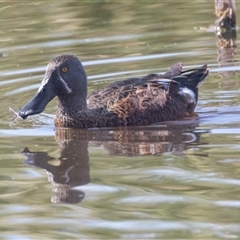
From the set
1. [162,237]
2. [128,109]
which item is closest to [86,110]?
[128,109]

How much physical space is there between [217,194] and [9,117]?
4.15 meters

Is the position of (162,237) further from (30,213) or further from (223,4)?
(223,4)

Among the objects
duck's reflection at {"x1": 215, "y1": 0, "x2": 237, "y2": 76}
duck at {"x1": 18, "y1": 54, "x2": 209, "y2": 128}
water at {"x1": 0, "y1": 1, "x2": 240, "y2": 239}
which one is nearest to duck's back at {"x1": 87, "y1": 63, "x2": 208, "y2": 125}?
duck at {"x1": 18, "y1": 54, "x2": 209, "y2": 128}

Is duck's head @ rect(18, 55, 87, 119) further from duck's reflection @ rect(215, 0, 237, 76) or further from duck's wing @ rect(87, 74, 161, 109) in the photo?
duck's reflection @ rect(215, 0, 237, 76)

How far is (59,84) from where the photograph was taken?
10.1 m

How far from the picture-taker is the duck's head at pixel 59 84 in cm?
981

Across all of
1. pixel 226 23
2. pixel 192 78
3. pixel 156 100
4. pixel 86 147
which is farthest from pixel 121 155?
pixel 226 23

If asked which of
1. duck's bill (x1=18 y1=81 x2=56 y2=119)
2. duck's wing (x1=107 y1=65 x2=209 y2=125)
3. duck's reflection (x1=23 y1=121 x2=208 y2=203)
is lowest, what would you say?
duck's reflection (x1=23 y1=121 x2=208 y2=203)

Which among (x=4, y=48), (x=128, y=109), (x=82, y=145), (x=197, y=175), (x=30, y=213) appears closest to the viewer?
(x=30, y=213)

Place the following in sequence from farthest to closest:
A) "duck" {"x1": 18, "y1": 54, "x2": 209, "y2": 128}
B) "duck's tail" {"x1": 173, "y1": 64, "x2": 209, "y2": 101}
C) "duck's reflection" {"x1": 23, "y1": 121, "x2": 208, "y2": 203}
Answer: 1. "duck's tail" {"x1": 173, "y1": 64, "x2": 209, "y2": 101}
2. "duck" {"x1": 18, "y1": 54, "x2": 209, "y2": 128}
3. "duck's reflection" {"x1": 23, "y1": 121, "x2": 208, "y2": 203}

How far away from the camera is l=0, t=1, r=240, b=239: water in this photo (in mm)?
6551

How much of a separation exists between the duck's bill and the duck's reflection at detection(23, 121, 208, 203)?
360 millimetres

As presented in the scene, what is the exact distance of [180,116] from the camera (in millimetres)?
10430

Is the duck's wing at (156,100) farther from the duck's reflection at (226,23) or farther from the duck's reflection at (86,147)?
the duck's reflection at (226,23)
